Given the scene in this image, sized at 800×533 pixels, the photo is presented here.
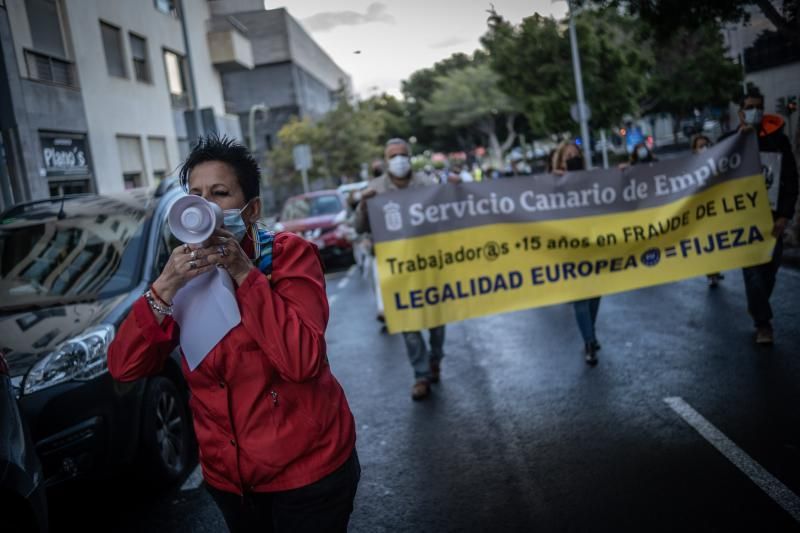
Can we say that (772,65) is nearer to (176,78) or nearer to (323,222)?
(323,222)

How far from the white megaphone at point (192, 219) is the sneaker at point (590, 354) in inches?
199

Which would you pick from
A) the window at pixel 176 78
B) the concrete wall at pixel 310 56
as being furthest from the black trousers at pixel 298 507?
the concrete wall at pixel 310 56

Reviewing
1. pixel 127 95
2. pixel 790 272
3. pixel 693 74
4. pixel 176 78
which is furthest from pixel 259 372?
pixel 693 74

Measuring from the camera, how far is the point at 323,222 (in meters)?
16.2

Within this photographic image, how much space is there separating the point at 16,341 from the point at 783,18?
30.6ft

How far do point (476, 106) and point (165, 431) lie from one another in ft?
208

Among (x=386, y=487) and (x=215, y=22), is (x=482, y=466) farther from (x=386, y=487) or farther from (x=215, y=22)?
(x=215, y=22)

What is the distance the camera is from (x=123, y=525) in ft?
13.5

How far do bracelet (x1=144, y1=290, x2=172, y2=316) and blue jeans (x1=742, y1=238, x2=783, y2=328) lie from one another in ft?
17.8

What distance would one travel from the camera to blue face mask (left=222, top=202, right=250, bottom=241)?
2016 mm

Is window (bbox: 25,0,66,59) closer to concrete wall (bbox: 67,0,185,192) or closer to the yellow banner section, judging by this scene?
concrete wall (bbox: 67,0,185,192)

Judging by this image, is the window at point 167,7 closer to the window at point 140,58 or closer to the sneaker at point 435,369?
the window at point 140,58

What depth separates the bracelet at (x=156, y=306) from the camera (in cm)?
195

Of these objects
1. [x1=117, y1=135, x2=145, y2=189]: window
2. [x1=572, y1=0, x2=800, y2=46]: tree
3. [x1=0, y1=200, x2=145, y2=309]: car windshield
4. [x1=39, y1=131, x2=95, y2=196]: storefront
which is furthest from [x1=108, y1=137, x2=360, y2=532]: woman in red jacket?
[x1=117, y1=135, x2=145, y2=189]: window
